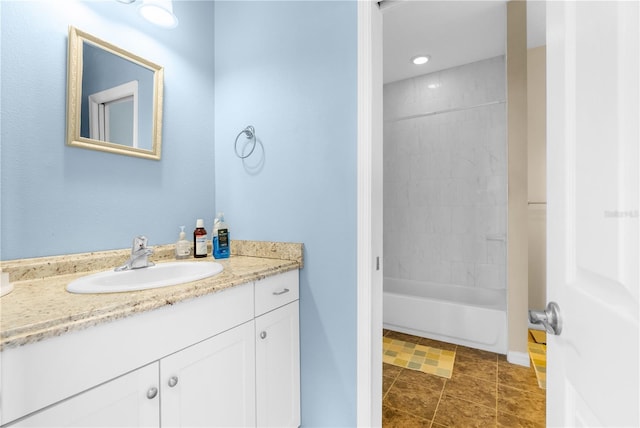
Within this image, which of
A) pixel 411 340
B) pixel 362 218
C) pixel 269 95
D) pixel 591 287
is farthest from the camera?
pixel 411 340

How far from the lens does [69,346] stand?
2.14 feet

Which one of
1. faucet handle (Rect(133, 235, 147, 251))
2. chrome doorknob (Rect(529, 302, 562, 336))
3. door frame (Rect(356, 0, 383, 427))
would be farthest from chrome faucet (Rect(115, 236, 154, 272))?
chrome doorknob (Rect(529, 302, 562, 336))

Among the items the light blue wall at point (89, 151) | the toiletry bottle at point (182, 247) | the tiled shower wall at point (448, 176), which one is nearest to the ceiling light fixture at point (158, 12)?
the light blue wall at point (89, 151)

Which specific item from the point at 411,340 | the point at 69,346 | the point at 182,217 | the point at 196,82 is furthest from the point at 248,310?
the point at 411,340

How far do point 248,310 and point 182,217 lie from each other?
2.46ft

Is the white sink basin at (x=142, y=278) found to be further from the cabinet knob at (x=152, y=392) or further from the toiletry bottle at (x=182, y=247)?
the cabinet knob at (x=152, y=392)

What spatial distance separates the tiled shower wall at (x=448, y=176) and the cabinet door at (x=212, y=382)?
249 centimetres

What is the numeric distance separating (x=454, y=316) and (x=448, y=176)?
1.42 meters

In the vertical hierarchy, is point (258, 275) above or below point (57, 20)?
below

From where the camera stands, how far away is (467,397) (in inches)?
68.4

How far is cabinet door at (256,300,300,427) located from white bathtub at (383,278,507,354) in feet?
5.17

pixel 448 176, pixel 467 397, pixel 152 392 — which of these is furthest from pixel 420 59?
pixel 152 392

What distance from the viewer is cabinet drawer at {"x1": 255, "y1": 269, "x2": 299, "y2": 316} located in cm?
117

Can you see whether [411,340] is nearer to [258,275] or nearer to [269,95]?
[258,275]
